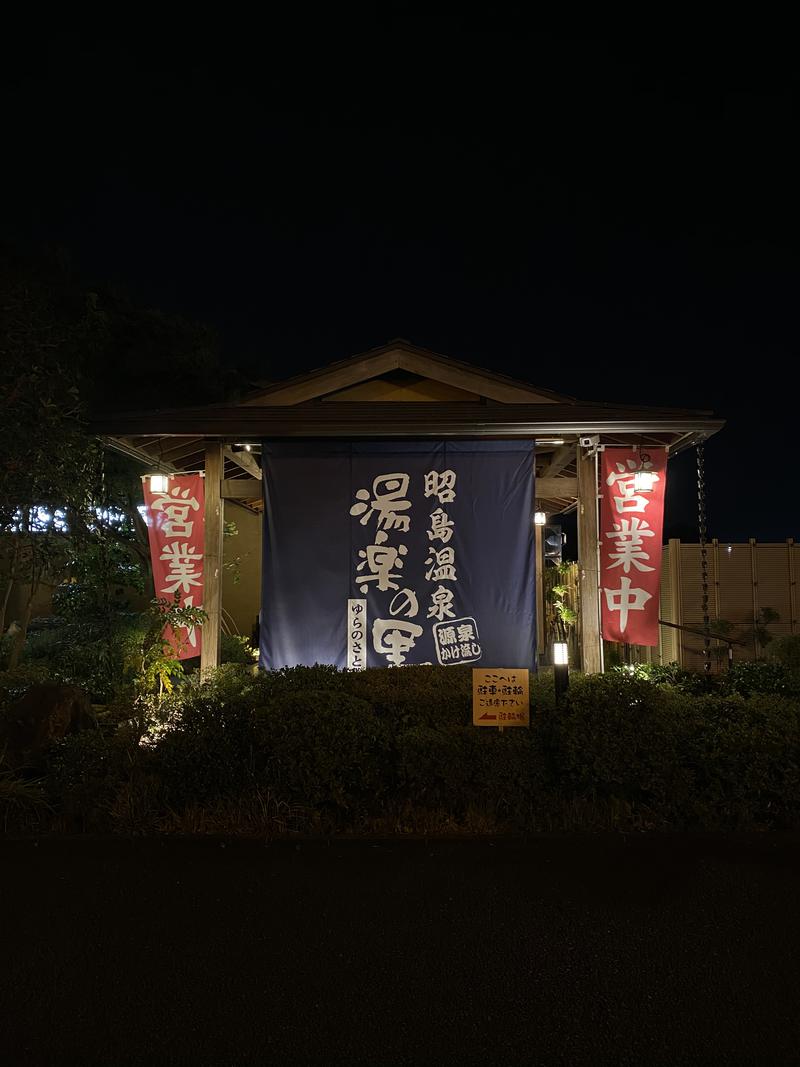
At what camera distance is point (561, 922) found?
4023 millimetres

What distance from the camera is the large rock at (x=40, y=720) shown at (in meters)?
6.44

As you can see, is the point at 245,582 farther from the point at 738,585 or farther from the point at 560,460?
the point at 738,585

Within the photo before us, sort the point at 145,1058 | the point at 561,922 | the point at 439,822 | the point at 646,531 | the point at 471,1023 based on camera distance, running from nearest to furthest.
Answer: the point at 145,1058 < the point at 471,1023 < the point at 561,922 < the point at 439,822 < the point at 646,531

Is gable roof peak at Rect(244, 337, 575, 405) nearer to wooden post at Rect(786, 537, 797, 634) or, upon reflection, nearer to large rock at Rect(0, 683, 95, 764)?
large rock at Rect(0, 683, 95, 764)

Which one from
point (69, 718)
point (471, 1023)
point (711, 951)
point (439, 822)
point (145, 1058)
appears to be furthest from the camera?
point (69, 718)

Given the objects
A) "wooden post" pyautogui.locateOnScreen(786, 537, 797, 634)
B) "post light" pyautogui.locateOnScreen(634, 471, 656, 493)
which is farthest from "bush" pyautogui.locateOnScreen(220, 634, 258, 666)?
"wooden post" pyautogui.locateOnScreen(786, 537, 797, 634)

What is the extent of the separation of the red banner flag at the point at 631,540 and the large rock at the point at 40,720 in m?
6.89

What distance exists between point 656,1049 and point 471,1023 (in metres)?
0.82

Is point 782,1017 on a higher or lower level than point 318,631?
lower

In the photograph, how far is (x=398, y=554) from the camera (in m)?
9.73

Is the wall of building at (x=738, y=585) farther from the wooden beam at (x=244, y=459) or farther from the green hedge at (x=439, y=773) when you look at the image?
the green hedge at (x=439, y=773)

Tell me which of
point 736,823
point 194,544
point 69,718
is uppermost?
point 194,544

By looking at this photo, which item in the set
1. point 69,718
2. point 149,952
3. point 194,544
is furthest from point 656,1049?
point 194,544

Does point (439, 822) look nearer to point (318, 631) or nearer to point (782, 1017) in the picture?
point (782, 1017)
